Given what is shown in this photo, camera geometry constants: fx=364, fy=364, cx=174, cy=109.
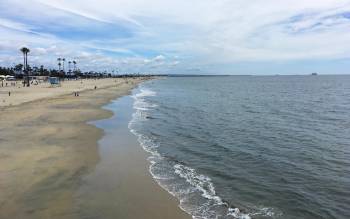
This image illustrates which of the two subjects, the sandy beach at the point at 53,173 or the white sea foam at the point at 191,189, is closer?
the sandy beach at the point at 53,173

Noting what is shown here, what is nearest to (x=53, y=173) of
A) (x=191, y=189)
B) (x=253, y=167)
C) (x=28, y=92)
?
(x=191, y=189)

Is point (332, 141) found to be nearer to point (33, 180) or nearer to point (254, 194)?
point (254, 194)

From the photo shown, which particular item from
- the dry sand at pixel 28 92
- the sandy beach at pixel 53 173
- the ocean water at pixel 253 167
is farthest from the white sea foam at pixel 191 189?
the dry sand at pixel 28 92

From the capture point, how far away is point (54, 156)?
17422 millimetres

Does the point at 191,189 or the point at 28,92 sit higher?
the point at 191,189

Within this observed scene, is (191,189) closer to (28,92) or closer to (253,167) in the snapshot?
(253,167)

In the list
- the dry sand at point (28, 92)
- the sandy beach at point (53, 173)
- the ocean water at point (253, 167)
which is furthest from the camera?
the dry sand at point (28, 92)

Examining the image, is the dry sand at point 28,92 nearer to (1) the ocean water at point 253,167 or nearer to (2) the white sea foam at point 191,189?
(1) the ocean water at point 253,167

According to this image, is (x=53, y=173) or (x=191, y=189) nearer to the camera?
(x=191, y=189)

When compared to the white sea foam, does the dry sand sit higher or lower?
lower

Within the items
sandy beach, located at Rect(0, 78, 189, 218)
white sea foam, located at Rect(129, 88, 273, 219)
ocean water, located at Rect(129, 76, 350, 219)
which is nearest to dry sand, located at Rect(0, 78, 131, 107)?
sandy beach, located at Rect(0, 78, 189, 218)

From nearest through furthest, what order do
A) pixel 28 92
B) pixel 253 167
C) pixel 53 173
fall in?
pixel 53 173, pixel 253 167, pixel 28 92

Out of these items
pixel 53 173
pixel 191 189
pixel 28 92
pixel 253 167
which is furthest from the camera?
pixel 28 92

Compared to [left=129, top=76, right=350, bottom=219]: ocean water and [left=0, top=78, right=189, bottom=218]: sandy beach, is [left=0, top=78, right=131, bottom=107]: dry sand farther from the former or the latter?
[left=129, top=76, right=350, bottom=219]: ocean water
